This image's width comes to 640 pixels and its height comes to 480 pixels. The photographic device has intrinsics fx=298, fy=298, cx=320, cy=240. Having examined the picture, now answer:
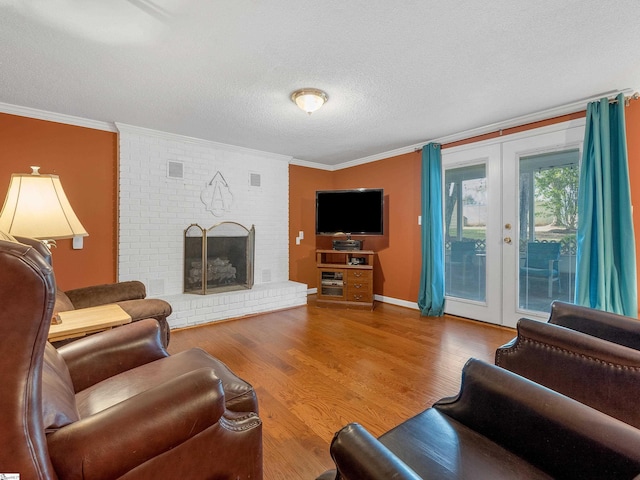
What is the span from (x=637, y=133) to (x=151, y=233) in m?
4.93

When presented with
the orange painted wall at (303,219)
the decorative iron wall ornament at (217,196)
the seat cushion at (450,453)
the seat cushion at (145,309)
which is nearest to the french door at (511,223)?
the orange painted wall at (303,219)

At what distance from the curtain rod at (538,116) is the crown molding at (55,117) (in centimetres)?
388

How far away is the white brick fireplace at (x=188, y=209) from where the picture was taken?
11.3 ft

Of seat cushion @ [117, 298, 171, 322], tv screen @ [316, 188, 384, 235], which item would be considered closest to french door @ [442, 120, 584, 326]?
tv screen @ [316, 188, 384, 235]

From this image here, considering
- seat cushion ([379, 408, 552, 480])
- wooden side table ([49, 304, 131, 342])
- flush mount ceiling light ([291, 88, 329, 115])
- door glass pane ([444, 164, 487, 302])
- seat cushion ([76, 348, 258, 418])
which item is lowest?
seat cushion ([379, 408, 552, 480])

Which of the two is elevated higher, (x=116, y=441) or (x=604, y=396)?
(x=116, y=441)

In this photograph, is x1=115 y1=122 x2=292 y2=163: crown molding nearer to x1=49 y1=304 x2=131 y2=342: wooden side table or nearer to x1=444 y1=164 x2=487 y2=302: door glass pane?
x1=49 y1=304 x2=131 y2=342: wooden side table

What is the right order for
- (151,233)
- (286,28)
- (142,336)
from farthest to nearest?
(151,233), (286,28), (142,336)

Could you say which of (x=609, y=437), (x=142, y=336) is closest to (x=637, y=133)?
(x=609, y=437)

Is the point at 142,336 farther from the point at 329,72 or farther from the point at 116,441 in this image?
A: the point at 329,72

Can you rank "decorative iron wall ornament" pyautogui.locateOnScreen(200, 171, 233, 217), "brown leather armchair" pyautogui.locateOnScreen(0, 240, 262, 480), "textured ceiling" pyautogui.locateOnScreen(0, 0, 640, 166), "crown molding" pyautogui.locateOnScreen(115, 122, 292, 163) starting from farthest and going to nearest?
"decorative iron wall ornament" pyautogui.locateOnScreen(200, 171, 233, 217) < "crown molding" pyautogui.locateOnScreen(115, 122, 292, 163) < "textured ceiling" pyautogui.locateOnScreen(0, 0, 640, 166) < "brown leather armchair" pyautogui.locateOnScreen(0, 240, 262, 480)

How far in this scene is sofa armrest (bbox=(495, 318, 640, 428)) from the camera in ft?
3.97

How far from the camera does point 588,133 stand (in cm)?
267

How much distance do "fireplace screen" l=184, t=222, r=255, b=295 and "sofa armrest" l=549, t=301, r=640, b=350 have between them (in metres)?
3.40
